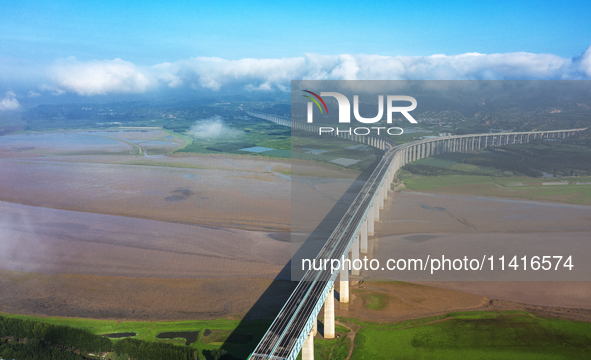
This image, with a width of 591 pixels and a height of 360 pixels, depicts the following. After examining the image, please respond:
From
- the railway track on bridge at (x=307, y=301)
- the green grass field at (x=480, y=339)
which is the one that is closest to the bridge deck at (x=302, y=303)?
the railway track on bridge at (x=307, y=301)

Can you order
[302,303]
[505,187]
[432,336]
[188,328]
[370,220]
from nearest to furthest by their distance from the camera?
1. [302,303]
2. [432,336]
3. [188,328]
4. [370,220]
5. [505,187]

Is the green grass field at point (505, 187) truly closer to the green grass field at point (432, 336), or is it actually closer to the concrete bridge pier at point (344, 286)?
the green grass field at point (432, 336)

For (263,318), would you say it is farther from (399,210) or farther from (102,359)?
(399,210)

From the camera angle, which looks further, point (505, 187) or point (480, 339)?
point (505, 187)

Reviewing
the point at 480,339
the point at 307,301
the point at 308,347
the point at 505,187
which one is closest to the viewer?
the point at 308,347

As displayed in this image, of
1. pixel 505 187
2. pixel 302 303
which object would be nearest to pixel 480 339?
pixel 302 303

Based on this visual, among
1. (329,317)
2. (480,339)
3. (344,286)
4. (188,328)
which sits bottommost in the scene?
(480,339)

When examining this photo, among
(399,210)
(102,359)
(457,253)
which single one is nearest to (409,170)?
(399,210)

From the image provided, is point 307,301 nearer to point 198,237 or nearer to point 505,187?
point 198,237

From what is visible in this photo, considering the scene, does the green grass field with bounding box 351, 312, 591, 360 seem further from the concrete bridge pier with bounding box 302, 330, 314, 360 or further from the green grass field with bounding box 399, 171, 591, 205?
the green grass field with bounding box 399, 171, 591, 205
